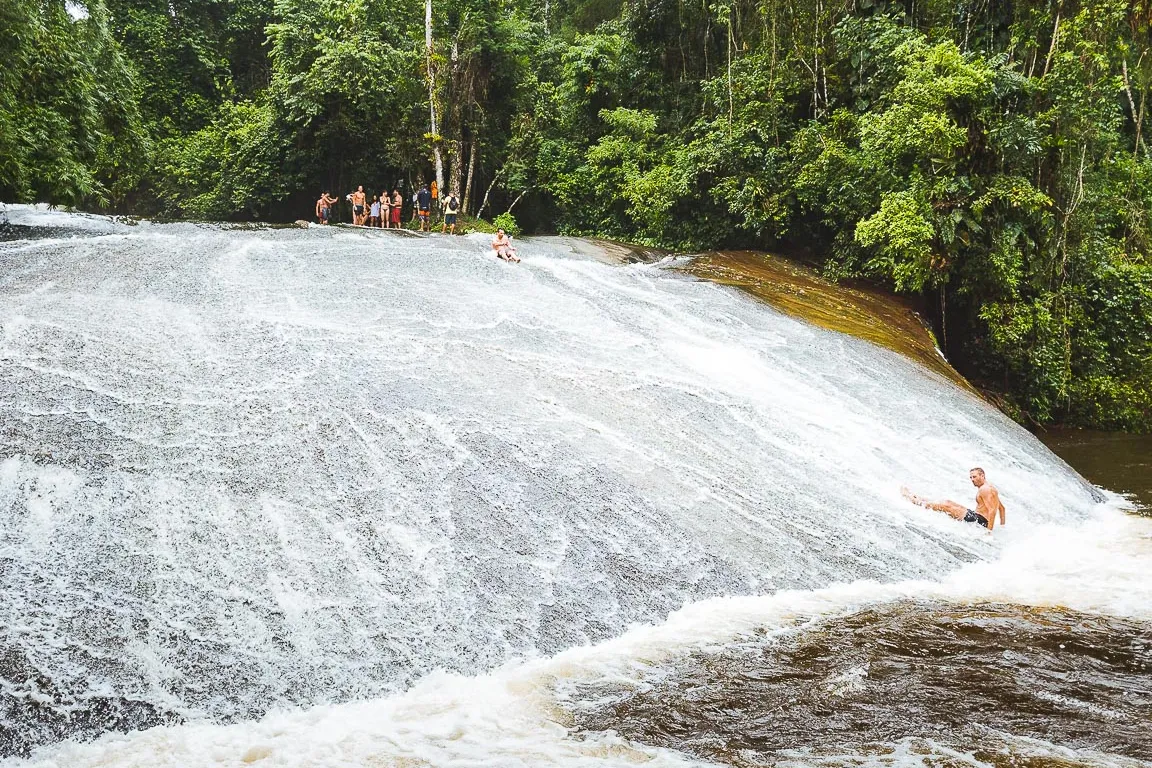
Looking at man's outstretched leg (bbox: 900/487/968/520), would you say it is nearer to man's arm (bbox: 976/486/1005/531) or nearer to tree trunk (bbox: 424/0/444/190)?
man's arm (bbox: 976/486/1005/531)

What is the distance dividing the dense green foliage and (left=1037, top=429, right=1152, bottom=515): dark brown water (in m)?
0.68

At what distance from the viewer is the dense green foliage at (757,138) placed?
15266 mm

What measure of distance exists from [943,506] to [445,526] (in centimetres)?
505

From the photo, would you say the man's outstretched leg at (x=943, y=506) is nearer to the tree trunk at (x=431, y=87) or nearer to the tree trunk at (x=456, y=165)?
the tree trunk at (x=431, y=87)

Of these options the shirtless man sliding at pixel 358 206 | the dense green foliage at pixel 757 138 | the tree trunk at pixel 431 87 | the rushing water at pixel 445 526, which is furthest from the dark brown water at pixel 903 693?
the tree trunk at pixel 431 87

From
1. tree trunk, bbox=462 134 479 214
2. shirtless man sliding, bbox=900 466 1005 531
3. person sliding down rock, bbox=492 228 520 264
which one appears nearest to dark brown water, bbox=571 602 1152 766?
shirtless man sliding, bbox=900 466 1005 531

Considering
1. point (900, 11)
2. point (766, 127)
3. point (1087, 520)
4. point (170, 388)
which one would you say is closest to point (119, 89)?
point (766, 127)

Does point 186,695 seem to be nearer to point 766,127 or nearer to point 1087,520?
point 1087,520

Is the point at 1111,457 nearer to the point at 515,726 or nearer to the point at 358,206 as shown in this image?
the point at 515,726

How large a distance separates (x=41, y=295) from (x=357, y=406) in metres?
4.32

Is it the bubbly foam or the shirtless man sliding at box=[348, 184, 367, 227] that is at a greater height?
the shirtless man sliding at box=[348, 184, 367, 227]

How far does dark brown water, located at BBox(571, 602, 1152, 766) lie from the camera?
413 cm

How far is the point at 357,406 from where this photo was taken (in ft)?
24.3

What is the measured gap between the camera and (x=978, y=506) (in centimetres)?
815
